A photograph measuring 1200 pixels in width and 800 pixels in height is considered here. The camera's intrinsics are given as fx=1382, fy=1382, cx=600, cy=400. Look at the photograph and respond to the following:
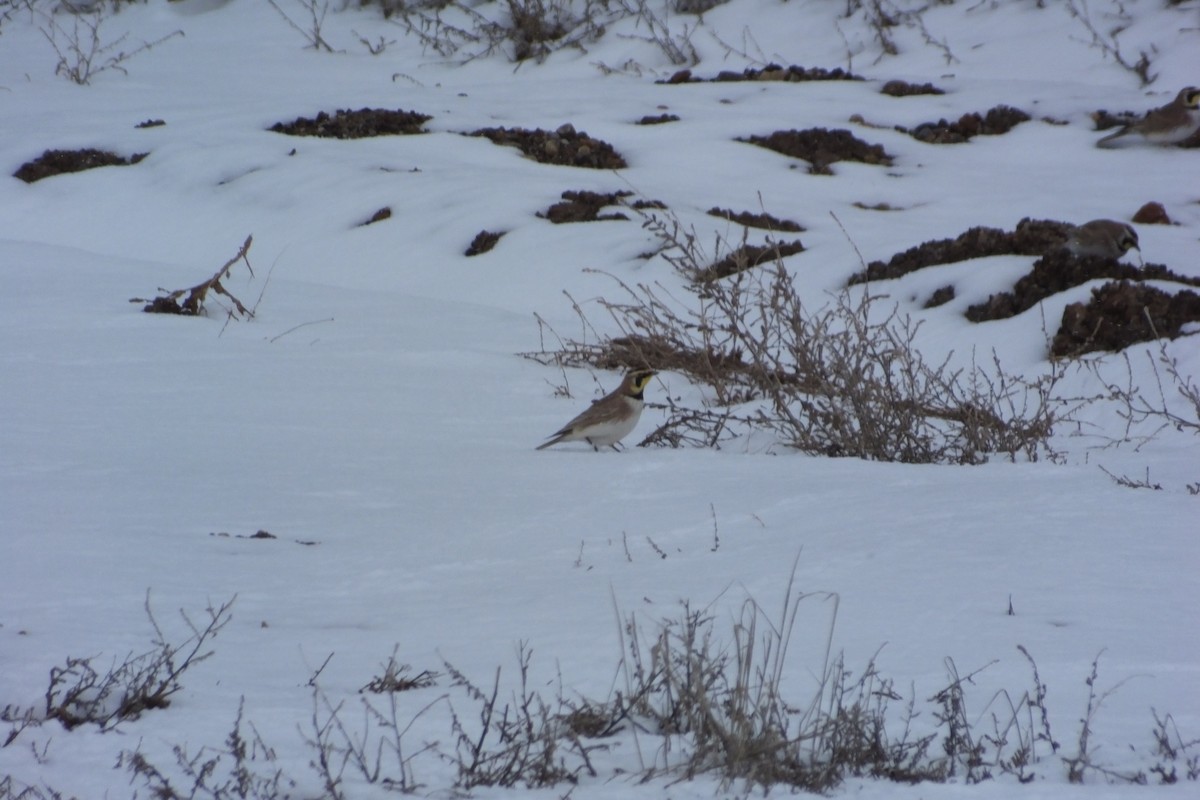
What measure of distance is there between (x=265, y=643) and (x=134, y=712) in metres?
0.50

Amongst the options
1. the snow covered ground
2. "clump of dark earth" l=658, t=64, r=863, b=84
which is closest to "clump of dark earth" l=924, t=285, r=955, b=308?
the snow covered ground

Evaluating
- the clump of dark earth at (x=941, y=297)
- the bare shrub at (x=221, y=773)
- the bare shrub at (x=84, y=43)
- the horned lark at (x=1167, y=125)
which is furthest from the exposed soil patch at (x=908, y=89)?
the bare shrub at (x=221, y=773)

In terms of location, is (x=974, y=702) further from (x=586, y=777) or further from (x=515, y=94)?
(x=515, y=94)

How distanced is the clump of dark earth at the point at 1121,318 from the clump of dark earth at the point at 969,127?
14.8ft

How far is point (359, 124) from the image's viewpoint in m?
12.1

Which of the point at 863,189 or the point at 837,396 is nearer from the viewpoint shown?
the point at 837,396

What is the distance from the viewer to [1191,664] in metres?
2.63

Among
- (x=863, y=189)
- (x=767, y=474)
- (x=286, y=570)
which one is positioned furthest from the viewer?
(x=863, y=189)

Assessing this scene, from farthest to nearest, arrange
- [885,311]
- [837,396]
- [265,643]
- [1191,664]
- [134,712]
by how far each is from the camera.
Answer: [885,311] < [837,396] < [265,643] < [1191,664] < [134,712]

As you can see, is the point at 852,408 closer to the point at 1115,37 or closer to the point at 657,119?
the point at 657,119

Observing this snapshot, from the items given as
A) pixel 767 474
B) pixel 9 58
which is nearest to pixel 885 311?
pixel 767 474

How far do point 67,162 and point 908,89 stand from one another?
286 inches

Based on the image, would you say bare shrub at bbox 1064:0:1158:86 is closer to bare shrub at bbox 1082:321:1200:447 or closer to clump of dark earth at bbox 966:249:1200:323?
clump of dark earth at bbox 966:249:1200:323

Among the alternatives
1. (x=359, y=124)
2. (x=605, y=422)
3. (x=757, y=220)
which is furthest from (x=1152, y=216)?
(x=359, y=124)
